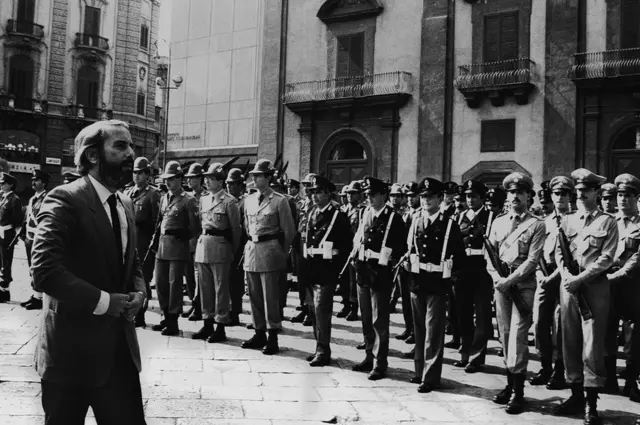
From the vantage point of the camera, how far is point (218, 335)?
26.5 ft

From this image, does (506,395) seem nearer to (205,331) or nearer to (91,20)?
(205,331)

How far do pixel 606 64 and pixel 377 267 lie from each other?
15.4m

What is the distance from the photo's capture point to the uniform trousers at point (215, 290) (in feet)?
26.8

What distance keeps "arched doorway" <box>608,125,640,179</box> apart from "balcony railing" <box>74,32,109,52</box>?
29.1 metres

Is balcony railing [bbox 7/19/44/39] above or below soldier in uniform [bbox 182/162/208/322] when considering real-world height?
above

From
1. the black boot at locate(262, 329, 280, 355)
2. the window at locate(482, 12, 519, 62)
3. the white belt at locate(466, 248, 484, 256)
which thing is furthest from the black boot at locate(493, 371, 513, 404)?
the window at locate(482, 12, 519, 62)

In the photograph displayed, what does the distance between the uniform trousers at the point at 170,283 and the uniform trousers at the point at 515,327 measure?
4301 millimetres

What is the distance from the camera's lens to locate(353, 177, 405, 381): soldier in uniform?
22.3 ft

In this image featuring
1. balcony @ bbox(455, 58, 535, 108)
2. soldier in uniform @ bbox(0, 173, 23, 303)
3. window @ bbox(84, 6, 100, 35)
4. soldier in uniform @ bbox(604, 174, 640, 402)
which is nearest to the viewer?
soldier in uniform @ bbox(604, 174, 640, 402)

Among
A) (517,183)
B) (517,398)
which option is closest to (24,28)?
(517,183)

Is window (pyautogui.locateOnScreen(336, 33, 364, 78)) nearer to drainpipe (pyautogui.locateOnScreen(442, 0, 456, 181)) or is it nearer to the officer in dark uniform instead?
drainpipe (pyautogui.locateOnScreen(442, 0, 456, 181))

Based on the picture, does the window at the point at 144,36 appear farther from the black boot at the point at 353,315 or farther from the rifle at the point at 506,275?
the rifle at the point at 506,275

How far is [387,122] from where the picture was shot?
22.7 meters

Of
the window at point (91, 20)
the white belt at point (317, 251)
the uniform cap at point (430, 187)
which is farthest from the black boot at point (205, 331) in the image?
the window at point (91, 20)
